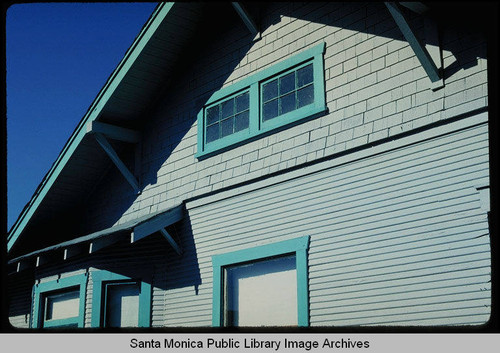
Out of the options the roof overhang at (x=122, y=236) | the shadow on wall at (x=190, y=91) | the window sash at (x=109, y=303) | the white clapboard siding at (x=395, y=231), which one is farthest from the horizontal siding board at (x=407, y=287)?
the window sash at (x=109, y=303)

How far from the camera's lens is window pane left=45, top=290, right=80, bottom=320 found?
12273 millimetres

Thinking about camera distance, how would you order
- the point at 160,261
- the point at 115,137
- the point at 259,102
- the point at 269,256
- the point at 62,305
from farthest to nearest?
the point at 62,305, the point at 115,137, the point at 160,261, the point at 259,102, the point at 269,256

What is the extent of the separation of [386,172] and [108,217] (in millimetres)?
6346

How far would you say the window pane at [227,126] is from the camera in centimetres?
1049

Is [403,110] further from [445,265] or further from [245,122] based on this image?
[245,122]

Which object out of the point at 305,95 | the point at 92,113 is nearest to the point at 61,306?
the point at 92,113

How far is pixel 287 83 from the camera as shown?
9.69m

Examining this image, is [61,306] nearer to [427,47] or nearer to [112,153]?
[112,153]

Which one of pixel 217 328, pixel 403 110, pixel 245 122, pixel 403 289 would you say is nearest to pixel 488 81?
pixel 403 110

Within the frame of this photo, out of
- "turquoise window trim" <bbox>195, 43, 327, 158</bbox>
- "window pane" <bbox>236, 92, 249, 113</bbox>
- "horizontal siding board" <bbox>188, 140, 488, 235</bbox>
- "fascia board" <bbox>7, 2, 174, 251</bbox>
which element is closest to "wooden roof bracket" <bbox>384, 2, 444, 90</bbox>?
"horizontal siding board" <bbox>188, 140, 488, 235</bbox>

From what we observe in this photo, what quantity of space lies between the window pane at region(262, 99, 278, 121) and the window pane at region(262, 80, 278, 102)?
94 millimetres

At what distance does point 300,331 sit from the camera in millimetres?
7984

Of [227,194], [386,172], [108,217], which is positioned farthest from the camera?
[108,217]

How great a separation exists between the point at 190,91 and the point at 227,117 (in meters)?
1.21
